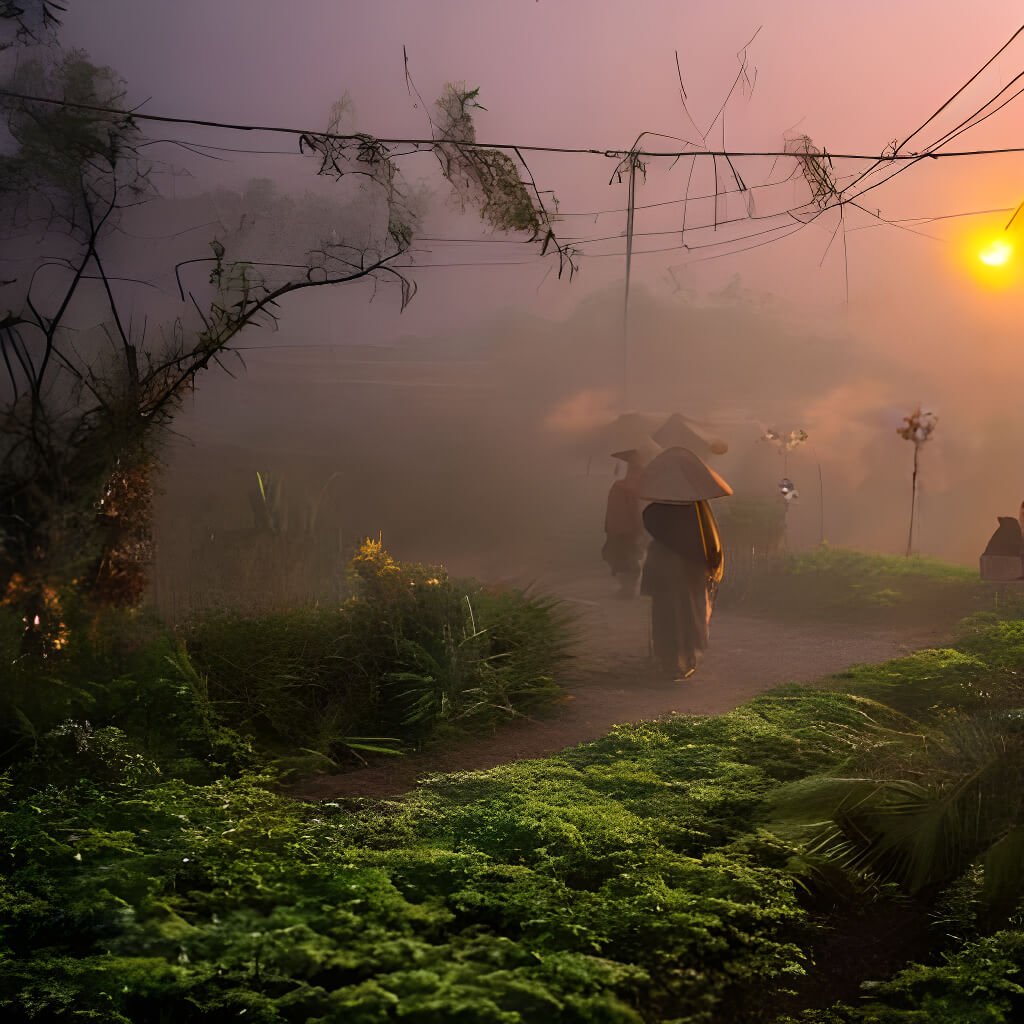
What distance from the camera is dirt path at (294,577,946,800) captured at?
7.66m

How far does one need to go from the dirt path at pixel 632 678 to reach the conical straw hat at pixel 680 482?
192cm

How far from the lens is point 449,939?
397 centimetres

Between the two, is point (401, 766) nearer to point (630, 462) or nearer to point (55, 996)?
point (55, 996)

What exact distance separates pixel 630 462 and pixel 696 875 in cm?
1179

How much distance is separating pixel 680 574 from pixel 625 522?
5180mm

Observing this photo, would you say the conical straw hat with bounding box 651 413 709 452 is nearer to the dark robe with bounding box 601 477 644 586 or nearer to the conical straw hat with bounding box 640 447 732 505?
the dark robe with bounding box 601 477 644 586

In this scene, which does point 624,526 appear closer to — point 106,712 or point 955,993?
point 106,712

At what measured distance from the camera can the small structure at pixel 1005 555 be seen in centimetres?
1440

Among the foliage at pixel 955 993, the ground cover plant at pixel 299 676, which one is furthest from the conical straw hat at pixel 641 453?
the foliage at pixel 955 993

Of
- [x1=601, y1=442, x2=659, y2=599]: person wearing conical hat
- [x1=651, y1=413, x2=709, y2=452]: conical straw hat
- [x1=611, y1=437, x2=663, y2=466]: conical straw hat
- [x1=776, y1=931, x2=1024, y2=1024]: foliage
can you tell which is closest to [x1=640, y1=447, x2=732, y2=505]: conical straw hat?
[x1=611, y1=437, x2=663, y2=466]: conical straw hat

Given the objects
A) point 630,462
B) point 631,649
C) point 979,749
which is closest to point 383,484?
point 630,462

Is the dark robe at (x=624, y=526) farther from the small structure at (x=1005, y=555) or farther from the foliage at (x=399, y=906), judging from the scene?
the foliage at (x=399, y=906)

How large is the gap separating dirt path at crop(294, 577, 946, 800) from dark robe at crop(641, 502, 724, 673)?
1.15 feet

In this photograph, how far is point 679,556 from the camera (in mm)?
10828
